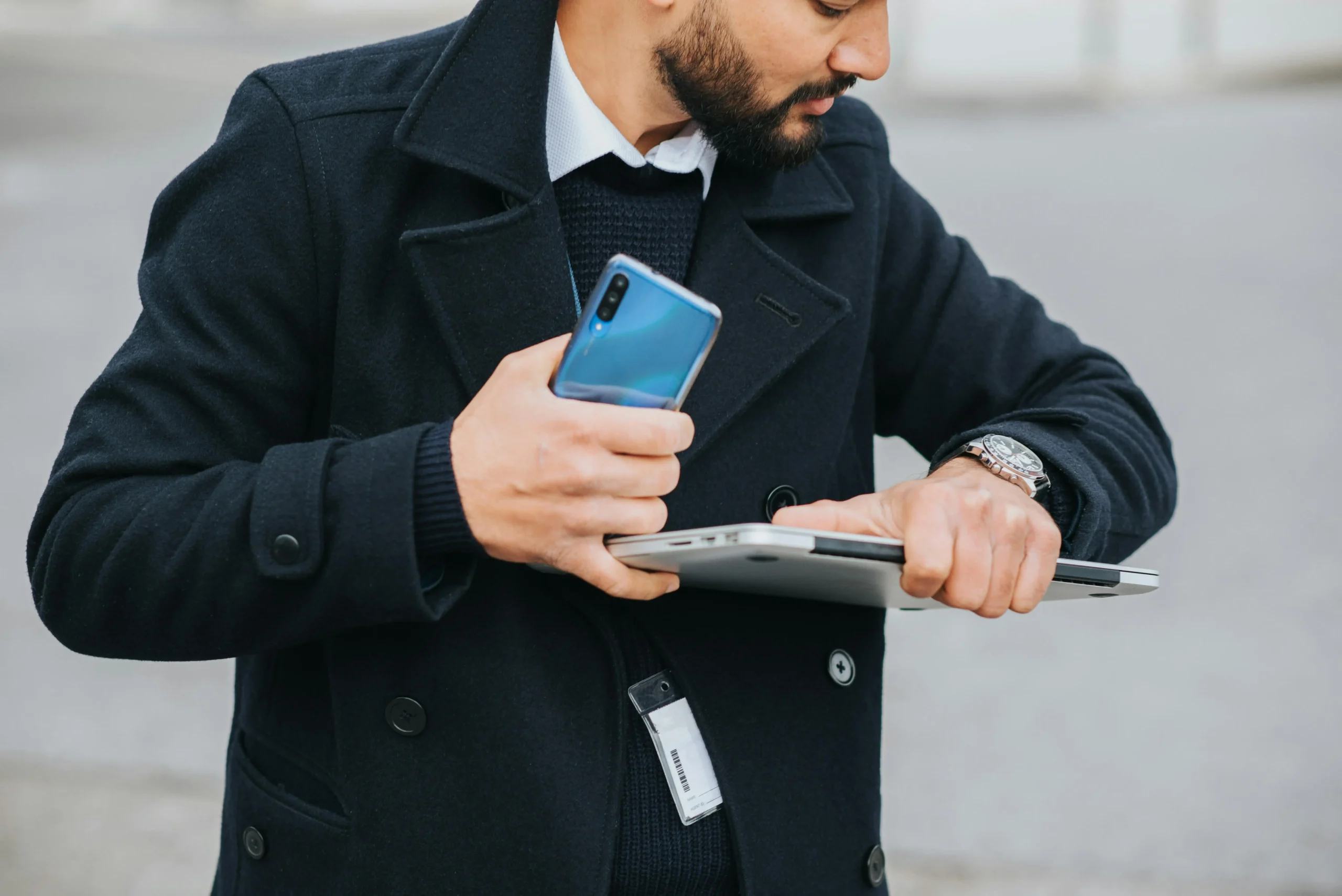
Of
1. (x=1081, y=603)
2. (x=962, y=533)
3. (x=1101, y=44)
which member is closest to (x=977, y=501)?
(x=962, y=533)

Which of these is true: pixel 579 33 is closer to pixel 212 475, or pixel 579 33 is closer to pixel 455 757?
pixel 212 475

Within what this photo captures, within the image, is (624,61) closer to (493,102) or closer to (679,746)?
(493,102)

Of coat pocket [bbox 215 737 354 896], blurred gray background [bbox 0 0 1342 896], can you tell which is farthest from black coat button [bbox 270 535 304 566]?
blurred gray background [bbox 0 0 1342 896]

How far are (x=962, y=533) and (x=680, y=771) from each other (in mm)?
382

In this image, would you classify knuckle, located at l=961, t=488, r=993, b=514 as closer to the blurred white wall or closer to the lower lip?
the lower lip

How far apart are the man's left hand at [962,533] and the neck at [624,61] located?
513 millimetres

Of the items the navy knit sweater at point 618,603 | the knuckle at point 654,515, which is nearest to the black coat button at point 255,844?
the navy knit sweater at point 618,603

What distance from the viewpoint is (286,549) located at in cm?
119

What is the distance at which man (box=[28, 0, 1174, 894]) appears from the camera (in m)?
1.20

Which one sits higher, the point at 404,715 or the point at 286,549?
the point at 286,549

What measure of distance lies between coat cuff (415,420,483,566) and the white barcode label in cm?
31

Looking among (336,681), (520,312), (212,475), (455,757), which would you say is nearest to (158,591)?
(212,475)

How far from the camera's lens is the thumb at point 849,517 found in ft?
4.10

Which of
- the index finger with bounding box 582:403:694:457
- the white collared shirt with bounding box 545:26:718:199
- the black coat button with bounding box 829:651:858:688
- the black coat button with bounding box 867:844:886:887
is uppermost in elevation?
the white collared shirt with bounding box 545:26:718:199
